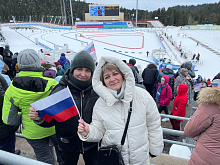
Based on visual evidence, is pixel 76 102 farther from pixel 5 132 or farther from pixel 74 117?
pixel 5 132

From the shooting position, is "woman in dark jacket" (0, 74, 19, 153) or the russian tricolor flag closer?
the russian tricolor flag

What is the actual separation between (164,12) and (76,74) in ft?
277

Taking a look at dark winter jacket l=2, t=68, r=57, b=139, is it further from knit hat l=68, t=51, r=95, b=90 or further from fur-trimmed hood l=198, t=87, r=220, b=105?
fur-trimmed hood l=198, t=87, r=220, b=105

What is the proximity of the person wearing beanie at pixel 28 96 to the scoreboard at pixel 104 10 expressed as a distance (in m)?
57.2

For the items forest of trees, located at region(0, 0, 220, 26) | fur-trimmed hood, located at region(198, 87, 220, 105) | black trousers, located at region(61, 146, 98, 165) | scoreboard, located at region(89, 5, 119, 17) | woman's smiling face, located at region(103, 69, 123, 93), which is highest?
forest of trees, located at region(0, 0, 220, 26)

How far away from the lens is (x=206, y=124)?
135cm

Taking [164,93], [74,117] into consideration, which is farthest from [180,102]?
[74,117]

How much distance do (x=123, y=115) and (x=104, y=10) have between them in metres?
57.9

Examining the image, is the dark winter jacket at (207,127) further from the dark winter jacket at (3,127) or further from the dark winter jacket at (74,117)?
the dark winter jacket at (3,127)

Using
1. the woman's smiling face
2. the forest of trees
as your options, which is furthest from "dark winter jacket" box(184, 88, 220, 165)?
the forest of trees

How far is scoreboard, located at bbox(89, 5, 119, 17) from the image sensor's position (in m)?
53.1

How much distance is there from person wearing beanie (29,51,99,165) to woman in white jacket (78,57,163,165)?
22 cm

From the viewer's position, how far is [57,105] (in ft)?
Answer: 4.56

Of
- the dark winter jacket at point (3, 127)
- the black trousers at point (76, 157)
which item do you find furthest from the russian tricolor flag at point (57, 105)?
the dark winter jacket at point (3, 127)
